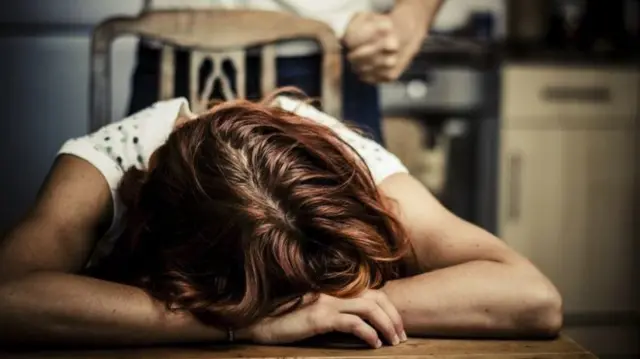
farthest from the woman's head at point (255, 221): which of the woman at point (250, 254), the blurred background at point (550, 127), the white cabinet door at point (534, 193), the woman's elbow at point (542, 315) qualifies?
the white cabinet door at point (534, 193)

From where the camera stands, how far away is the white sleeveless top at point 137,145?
75 cm

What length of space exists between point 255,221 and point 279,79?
338mm

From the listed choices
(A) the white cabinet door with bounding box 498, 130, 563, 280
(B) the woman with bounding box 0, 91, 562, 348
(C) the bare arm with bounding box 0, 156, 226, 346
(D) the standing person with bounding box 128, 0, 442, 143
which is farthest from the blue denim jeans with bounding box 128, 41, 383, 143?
(A) the white cabinet door with bounding box 498, 130, 563, 280

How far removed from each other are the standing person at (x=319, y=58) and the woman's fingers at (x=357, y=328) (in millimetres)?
369

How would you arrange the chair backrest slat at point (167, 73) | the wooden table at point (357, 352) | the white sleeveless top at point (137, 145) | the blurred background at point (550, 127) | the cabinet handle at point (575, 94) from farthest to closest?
the cabinet handle at point (575, 94), the blurred background at point (550, 127), the chair backrest slat at point (167, 73), the white sleeveless top at point (137, 145), the wooden table at point (357, 352)

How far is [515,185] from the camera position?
4.88ft

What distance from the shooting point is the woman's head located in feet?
2.08

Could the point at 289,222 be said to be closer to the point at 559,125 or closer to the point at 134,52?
the point at 134,52

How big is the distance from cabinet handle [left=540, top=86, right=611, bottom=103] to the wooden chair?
0.69 m

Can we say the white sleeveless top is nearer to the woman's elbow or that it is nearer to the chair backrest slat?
the chair backrest slat

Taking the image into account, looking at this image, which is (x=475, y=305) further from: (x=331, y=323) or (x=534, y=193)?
(x=534, y=193)

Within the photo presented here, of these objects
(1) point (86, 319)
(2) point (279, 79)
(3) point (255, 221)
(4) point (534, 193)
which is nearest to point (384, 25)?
(2) point (279, 79)

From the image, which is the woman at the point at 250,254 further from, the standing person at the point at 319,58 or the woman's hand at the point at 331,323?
the standing person at the point at 319,58

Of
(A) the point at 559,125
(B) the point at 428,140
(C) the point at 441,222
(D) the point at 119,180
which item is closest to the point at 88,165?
(D) the point at 119,180
